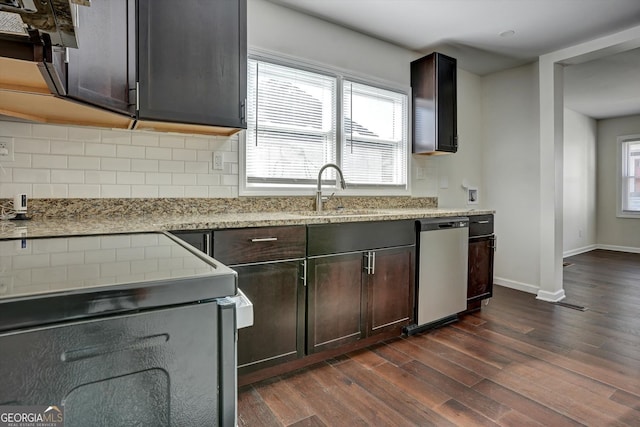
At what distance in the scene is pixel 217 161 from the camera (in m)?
2.47

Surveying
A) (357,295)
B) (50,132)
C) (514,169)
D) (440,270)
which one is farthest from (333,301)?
(514,169)

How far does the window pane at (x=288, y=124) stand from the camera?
2.65m

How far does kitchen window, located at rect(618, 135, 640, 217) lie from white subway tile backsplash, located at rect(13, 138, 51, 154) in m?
8.31

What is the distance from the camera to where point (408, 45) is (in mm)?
3461

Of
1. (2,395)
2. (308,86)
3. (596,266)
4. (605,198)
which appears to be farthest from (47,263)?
(605,198)

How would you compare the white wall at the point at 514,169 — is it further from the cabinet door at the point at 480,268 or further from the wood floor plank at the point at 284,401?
the wood floor plank at the point at 284,401

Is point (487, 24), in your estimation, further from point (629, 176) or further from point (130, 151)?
point (629, 176)

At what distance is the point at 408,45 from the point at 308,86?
4.10 feet

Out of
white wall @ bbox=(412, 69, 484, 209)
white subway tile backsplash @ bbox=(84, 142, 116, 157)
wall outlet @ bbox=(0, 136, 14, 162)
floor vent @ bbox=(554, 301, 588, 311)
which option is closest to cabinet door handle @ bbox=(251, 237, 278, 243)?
white subway tile backsplash @ bbox=(84, 142, 116, 157)

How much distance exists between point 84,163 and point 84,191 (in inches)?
6.3

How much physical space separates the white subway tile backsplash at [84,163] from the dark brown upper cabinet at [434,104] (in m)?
2.75

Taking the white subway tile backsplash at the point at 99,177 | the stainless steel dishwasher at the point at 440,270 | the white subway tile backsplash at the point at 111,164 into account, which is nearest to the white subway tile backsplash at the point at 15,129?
the white subway tile backsplash at the point at 111,164

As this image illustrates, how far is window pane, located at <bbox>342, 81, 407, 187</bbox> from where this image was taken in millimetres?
3174

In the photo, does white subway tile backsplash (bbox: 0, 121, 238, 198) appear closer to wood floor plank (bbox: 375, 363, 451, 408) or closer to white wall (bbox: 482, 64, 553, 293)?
wood floor plank (bbox: 375, 363, 451, 408)
